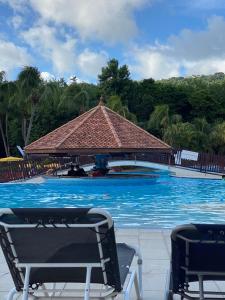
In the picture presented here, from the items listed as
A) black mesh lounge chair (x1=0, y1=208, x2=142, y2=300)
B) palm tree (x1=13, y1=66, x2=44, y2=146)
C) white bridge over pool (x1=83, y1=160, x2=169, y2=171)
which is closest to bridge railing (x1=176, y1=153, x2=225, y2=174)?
white bridge over pool (x1=83, y1=160, x2=169, y2=171)

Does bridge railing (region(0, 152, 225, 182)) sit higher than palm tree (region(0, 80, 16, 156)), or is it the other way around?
palm tree (region(0, 80, 16, 156))

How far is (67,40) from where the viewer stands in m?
29.7

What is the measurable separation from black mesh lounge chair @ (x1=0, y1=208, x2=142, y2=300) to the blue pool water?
5.86 m

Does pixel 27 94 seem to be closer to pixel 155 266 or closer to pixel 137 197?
pixel 137 197

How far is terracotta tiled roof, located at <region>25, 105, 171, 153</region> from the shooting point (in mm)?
22484

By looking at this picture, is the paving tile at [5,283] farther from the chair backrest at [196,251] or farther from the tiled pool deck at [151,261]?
the chair backrest at [196,251]

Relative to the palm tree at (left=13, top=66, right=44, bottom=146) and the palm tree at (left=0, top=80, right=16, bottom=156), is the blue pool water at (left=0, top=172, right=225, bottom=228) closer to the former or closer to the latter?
the palm tree at (left=13, top=66, right=44, bottom=146)

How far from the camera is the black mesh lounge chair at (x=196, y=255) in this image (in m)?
2.96

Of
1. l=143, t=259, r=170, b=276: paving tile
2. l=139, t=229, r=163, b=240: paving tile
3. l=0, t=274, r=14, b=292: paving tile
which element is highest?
l=143, t=259, r=170, b=276: paving tile

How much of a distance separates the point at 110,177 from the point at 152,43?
1573 cm

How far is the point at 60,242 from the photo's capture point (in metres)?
3.13

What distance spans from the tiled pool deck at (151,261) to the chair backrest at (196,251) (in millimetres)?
947

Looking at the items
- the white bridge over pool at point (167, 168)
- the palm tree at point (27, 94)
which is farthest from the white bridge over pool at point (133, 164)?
the palm tree at point (27, 94)

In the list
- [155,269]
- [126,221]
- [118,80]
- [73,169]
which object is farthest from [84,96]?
[155,269]
